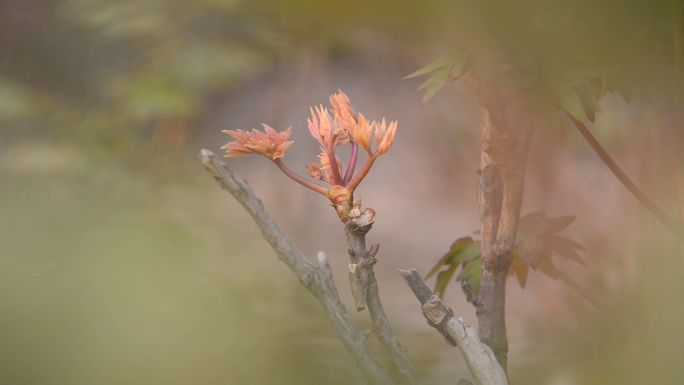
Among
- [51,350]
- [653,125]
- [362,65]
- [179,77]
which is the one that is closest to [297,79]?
[179,77]

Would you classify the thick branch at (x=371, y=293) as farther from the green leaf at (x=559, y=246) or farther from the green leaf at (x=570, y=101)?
the green leaf at (x=559, y=246)

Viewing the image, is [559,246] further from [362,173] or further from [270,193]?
[270,193]

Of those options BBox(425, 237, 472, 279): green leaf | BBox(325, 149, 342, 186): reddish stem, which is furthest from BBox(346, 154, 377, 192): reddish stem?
BBox(425, 237, 472, 279): green leaf

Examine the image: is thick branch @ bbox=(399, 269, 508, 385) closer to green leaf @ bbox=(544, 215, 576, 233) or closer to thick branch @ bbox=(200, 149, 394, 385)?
thick branch @ bbox=(200, 149, 394, 385)

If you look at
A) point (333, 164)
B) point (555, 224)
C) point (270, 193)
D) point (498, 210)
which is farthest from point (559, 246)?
point (270, 193)

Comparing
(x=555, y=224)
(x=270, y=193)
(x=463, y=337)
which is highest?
(x=270, y=193)

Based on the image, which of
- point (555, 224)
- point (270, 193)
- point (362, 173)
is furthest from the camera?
point (270, 193)
